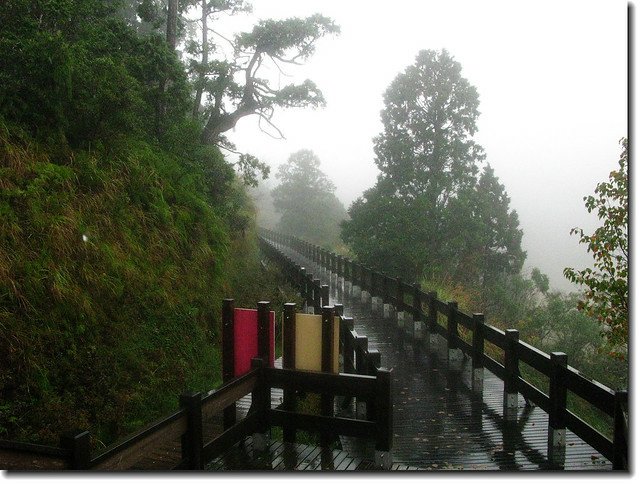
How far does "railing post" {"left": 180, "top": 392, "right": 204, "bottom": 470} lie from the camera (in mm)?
3350

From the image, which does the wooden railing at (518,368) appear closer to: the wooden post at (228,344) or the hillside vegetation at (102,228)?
the wooden post at (228,344)

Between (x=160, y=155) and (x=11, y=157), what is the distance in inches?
110

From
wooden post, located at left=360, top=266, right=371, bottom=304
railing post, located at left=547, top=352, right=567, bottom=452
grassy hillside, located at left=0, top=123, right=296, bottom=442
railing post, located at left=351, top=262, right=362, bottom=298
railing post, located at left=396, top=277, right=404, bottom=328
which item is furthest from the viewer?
railing post, located at left=351, top=262, right=362, bottom=298

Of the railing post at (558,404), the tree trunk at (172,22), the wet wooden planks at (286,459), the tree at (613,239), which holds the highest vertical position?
the tree trunk at (172,22)

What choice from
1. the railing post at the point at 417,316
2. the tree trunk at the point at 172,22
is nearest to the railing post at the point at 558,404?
the railing post at the point at 417,316

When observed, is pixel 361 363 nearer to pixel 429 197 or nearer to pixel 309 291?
pixel 309 291

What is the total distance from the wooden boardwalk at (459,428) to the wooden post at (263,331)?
3.44ft

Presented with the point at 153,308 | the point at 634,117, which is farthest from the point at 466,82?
the point at 153,308

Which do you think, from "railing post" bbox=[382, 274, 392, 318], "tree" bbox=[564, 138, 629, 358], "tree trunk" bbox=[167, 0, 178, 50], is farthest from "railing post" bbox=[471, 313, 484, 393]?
"tree trunk" bbox=[167, 0, 178, 50]

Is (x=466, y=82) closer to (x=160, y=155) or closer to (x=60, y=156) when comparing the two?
(x=160, y=155)

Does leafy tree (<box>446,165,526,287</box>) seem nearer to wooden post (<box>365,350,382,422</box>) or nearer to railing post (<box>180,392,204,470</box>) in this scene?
wooden post (<box>365,350,382,422</box>)

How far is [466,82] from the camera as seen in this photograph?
10781mm

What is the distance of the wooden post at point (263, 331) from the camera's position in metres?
4.25

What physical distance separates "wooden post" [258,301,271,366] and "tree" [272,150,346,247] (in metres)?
2.45
